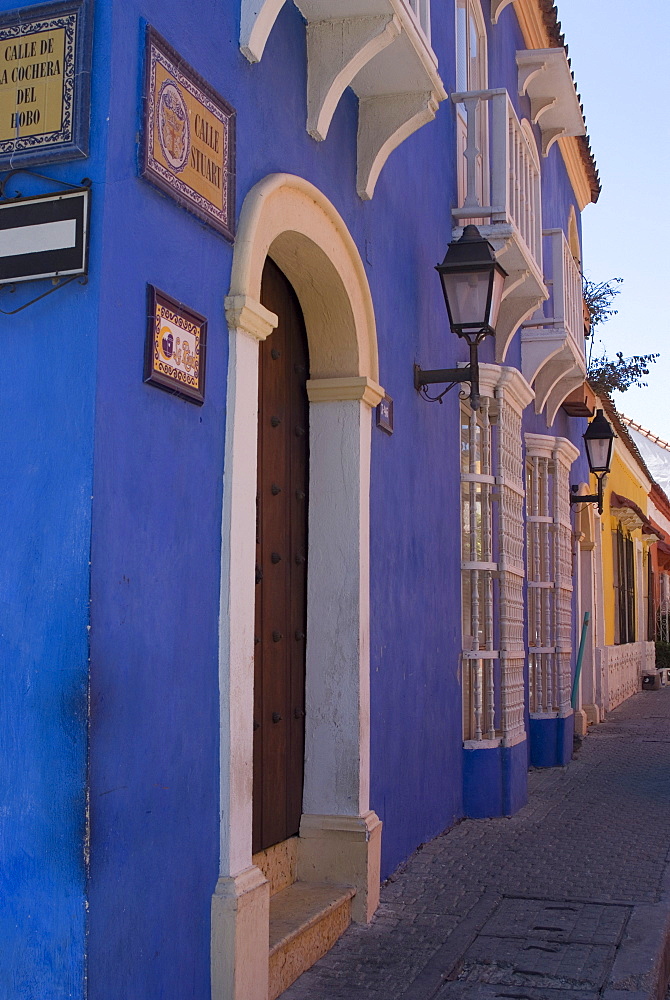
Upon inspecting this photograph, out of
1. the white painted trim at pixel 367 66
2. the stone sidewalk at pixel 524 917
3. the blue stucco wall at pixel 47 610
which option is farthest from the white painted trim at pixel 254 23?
the stone sidewalk at pixel 524 917

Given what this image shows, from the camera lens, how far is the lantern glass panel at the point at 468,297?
247 inches

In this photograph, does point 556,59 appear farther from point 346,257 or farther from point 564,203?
point 346,257

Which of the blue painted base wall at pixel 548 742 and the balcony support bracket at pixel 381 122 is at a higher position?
the balcony support bracket at pixel 381 122

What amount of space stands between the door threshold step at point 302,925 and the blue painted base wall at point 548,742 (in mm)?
5565

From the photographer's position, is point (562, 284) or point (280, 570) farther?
point (562, 284)

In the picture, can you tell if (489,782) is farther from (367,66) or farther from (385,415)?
(367,66)

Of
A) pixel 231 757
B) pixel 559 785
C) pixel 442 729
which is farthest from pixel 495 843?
pixel 231 757

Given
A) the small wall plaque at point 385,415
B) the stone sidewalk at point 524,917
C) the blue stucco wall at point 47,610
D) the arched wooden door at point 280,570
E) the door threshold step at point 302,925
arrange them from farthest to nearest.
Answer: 1. the small wall plaque at point 385,415
2. the arched wooden door at point 280,570
3. the stone sidewalk at point 524,917
4. the door threshold step at point 302,925
5. the blue stucco wall at point 47,610

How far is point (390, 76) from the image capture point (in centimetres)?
541

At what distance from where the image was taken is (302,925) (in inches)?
175

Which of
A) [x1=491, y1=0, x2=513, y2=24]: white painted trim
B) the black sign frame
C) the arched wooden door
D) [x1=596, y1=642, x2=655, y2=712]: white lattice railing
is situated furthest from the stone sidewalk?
[x1=596, y1=642, x2=655, y2=712]: white lattice railing

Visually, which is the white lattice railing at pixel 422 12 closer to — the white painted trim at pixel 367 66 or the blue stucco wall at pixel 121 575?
the white painted trim at pixel 367 66

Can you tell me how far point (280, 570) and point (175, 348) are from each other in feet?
5.87

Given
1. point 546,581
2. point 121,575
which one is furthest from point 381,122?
point 546,581
